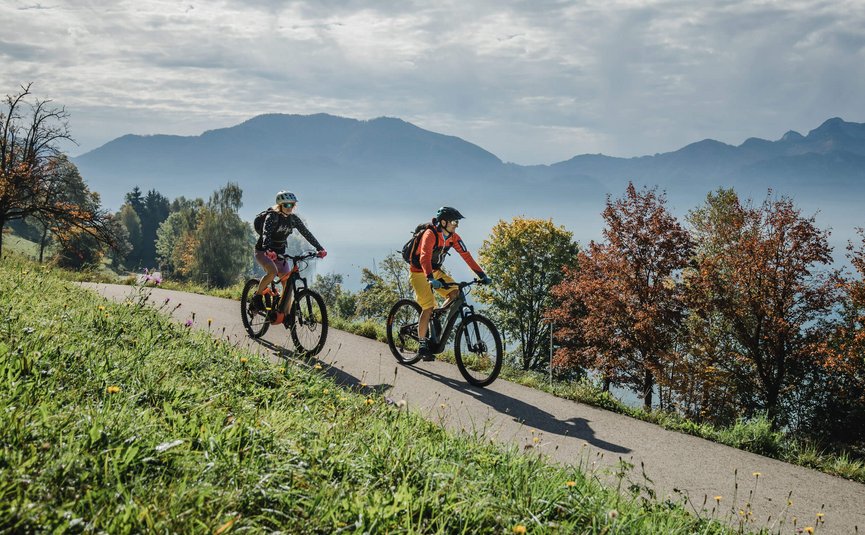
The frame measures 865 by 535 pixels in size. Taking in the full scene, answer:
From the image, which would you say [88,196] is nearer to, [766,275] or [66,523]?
[766,275]

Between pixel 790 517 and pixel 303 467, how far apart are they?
3.77m

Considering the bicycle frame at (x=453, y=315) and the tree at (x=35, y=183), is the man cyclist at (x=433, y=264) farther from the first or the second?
the tree at (x=35, y=183)

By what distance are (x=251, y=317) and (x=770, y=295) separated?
21.3 metres

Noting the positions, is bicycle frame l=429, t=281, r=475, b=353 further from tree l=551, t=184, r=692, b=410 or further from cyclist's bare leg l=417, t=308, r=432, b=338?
tree l=551, t=184, r=692, b=410

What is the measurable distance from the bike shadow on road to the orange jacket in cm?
163

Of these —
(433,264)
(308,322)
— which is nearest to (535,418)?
(433,264)

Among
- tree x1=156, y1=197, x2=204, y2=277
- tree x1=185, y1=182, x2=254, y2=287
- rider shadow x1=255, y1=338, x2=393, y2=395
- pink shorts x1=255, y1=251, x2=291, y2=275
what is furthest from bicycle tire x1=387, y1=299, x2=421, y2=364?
tree x1=156, y1=197, x2=204, y2=277

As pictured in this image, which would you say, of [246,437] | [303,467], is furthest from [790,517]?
[246,437]

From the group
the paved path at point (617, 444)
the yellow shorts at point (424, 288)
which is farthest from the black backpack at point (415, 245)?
the paved path at point (617, 444)

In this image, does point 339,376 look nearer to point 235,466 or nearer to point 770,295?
point 235,466

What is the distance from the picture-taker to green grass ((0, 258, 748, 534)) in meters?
2.49

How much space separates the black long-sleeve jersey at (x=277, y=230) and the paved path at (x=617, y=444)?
1555 mm

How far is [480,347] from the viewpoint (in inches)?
310

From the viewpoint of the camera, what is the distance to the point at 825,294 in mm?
22359
